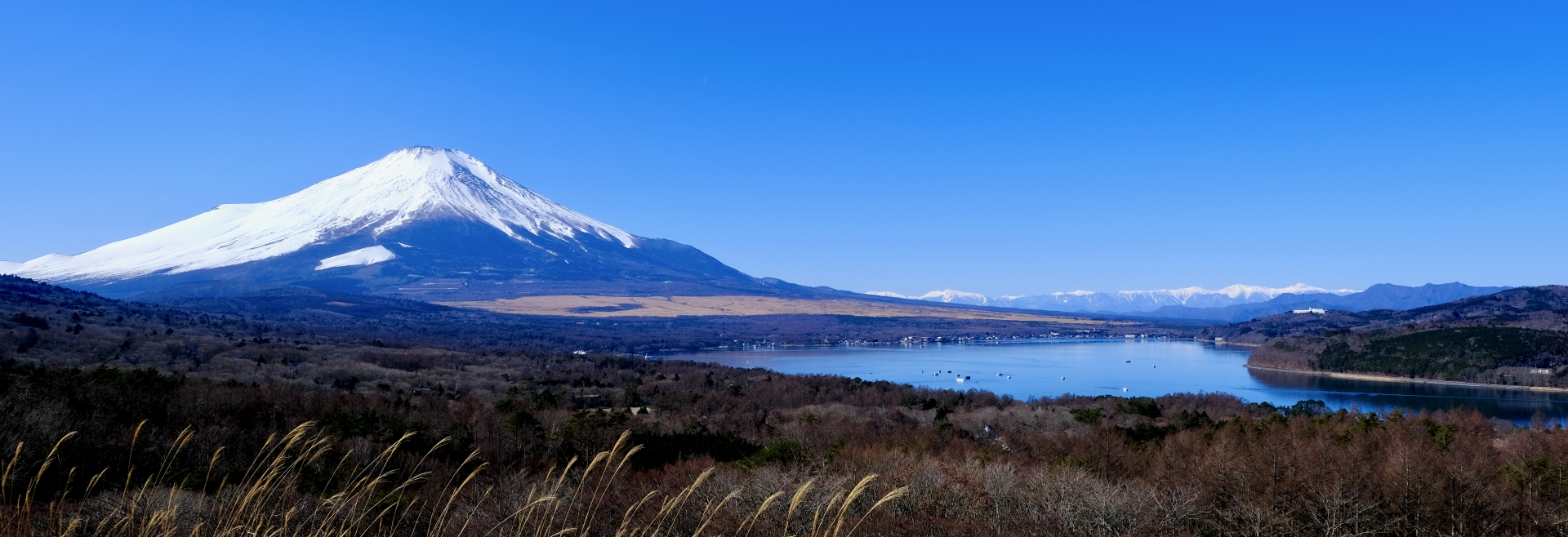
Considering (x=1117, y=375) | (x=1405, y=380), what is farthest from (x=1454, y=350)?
(x=1117, y=375)

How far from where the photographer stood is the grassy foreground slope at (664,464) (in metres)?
5.10

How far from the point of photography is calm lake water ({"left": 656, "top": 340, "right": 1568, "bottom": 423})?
2329 inches

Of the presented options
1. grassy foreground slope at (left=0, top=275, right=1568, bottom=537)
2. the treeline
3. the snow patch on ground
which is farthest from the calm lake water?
the snow patch on ground

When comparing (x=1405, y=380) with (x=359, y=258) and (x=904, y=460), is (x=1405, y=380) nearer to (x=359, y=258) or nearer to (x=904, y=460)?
(x=904, y=460)

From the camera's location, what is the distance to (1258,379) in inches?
3022

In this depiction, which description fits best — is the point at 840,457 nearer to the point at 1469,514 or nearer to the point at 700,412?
the point at 1469,514

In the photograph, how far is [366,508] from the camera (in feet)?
16.4

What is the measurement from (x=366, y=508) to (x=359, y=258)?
8210 inches

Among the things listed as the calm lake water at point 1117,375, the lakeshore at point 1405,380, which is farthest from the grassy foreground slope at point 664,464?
the lakeshore at point 1405,380

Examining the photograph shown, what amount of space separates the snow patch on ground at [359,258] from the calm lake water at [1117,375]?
113114 mm

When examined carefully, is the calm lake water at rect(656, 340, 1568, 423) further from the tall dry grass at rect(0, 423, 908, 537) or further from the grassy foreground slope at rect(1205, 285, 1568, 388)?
the tall dry grass at rect(0, 423, 908, 537)

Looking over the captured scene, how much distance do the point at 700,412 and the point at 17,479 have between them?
1022 inches

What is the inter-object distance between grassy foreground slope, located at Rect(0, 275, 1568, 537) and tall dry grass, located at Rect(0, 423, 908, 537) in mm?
53

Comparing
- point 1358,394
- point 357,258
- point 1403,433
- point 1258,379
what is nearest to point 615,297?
point 357,258
